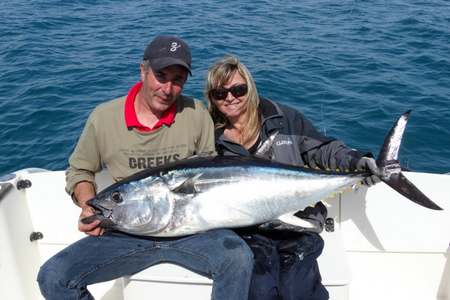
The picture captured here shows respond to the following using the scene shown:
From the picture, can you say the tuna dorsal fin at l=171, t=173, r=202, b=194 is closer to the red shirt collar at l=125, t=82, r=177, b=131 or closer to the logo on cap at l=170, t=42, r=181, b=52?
the red shirt collar at l=125, t=82, r=177, b=131

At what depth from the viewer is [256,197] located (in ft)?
9.59

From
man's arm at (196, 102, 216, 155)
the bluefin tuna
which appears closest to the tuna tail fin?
the bluefin tuna

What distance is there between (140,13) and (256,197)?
1155cm

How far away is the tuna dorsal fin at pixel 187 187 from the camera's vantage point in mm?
2840

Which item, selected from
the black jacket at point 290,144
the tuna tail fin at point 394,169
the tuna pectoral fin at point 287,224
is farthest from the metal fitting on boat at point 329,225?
the tuna tail fin at point 394,169

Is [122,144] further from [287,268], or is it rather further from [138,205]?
[287,268]

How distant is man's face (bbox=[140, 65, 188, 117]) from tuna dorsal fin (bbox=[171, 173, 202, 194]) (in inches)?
21.9

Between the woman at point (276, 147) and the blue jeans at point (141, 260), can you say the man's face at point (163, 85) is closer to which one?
the woman at point (276, 147)

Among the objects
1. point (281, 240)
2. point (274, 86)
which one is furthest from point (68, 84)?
point (281, 240)

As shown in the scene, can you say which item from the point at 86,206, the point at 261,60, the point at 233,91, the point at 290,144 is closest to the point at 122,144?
the point at 86,206

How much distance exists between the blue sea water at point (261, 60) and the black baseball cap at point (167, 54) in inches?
152

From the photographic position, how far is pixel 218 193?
9.45ft

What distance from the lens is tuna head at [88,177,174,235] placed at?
283cm

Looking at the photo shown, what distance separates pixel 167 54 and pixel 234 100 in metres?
0.57
